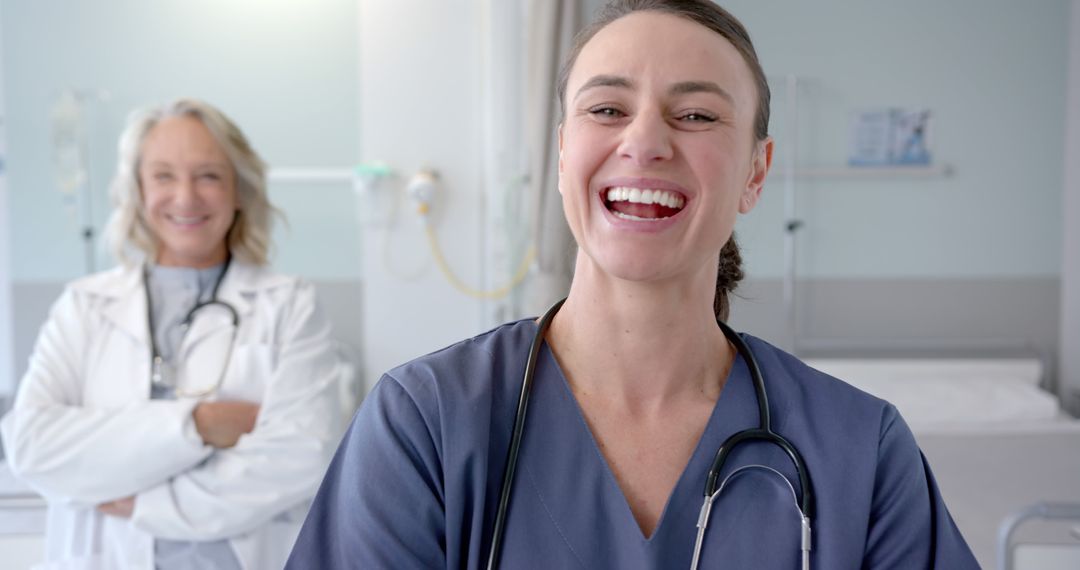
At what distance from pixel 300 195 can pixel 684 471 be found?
7.98ft

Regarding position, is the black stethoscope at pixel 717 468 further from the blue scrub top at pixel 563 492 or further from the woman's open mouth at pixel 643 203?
the woman's open mouth at pixel 643 203

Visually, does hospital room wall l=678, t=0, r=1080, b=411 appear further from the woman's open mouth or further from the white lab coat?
the woman's open mouth

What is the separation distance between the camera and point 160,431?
147 centimetres

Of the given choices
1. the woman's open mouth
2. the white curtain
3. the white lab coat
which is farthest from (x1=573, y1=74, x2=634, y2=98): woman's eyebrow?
the white lab coat

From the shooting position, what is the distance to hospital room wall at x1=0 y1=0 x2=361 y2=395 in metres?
2.93

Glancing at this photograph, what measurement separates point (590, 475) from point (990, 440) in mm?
1807

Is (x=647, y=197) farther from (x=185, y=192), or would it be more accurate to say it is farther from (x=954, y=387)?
(x=954, y=387)

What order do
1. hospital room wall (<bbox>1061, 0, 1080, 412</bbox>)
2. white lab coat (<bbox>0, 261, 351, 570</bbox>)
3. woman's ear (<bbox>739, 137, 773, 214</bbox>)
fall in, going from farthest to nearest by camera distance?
hospital room wall (<bbox>1061, 0, 1080, 412</bbox>) → white lab coat (<bbox>0, 261, 351, 570</bbox>) → woman's ear (<bbox>739, 137, 773, 214</bbox>)

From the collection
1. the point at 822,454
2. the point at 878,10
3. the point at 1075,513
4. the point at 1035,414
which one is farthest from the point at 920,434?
the point at 822,454

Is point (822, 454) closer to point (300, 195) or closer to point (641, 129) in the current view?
point (641, 129)

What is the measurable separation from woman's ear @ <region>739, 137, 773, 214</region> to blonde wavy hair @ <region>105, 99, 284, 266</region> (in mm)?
1126

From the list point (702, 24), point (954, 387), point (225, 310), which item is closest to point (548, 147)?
point (225, 310)

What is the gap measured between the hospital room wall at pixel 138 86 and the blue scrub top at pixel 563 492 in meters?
2.28

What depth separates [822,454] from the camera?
34.4 inches
